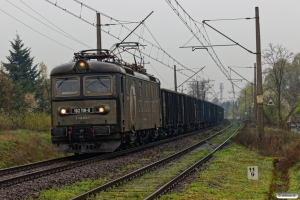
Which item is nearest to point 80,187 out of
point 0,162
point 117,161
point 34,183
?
point 34,183

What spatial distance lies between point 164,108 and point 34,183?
1738 cm

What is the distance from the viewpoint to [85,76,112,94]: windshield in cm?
1795

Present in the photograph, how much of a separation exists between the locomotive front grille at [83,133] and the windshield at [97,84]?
1240 mm

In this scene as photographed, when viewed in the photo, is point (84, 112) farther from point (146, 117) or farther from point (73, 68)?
point (146, 117)

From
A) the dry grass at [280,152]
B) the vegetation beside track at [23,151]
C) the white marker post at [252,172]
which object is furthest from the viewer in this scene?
the vegetation beside track at [23,151]

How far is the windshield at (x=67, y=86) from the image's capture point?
18078mm

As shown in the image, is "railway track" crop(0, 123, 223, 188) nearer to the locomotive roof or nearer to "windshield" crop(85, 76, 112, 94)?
"windshield" crop(85, 76, 112, 94)

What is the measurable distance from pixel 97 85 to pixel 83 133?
170 centimetres

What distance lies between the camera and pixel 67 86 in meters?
18.2

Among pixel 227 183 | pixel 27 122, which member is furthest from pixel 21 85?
pixel 227 183

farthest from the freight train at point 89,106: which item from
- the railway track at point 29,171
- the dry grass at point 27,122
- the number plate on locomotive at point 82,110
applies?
the dry grass at point 27,122

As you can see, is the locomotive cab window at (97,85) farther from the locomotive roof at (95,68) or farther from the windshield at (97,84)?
the locomotive roof at (95,68)

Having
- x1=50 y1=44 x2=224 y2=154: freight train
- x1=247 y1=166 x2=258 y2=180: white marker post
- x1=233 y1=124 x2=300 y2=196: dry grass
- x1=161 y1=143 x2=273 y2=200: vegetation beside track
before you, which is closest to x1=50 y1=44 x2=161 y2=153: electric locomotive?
x1=50 y1=44 x2=224 y2=154: freight train

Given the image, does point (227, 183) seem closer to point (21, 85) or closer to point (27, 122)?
point (27, 122)
